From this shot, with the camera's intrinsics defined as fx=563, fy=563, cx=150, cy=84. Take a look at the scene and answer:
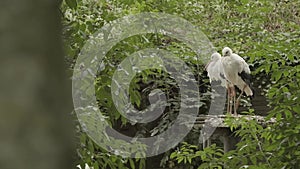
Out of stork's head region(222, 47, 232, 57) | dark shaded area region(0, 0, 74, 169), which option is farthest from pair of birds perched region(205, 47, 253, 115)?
dark shaded area region(0, 0, 74, 169)

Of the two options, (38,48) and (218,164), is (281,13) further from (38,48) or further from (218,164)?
(38,48)

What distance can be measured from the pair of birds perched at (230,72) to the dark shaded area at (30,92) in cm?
460

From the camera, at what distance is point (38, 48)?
1.05 feet

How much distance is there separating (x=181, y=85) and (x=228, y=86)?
58 cm

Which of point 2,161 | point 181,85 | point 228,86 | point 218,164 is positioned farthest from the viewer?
point 181,85

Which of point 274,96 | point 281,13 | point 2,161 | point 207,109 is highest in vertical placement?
point 281,13

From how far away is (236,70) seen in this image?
496 cm

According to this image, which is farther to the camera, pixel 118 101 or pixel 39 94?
pixel 118 101

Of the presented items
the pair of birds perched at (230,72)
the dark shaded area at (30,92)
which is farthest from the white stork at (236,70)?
the dark shaded area at (30,92)

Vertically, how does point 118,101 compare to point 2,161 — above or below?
above

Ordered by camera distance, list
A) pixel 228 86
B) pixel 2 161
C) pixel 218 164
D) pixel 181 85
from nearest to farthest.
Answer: pixel 2 161
pixel 218 164
pixel 228 86
pixel 181 85

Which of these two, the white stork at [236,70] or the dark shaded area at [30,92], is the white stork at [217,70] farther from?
the dark shaded area at [30,92]

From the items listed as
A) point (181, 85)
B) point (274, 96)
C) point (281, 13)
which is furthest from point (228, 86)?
point (274, 96)

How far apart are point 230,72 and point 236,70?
0.08 m
